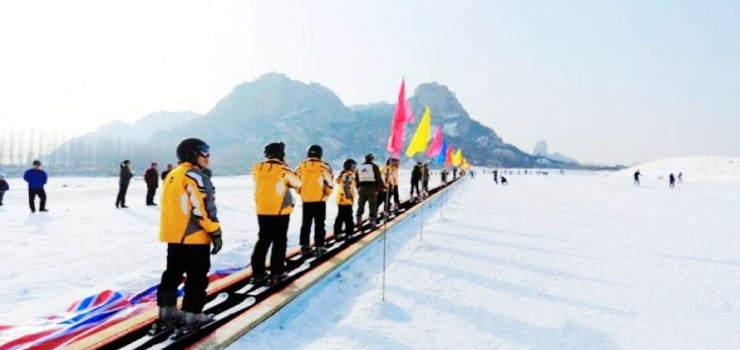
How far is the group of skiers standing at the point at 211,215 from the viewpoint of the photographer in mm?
4199

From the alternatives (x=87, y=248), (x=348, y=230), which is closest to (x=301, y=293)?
(x=348, y=230)

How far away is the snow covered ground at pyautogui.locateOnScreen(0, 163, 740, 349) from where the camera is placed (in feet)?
15.3

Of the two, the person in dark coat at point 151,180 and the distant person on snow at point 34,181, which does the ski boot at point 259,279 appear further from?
the person in dark coat at point 151,180

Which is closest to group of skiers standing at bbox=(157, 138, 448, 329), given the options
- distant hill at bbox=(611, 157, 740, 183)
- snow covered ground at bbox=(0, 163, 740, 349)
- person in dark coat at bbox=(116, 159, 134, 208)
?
snow covered ground at bbox=(0, 163, 740, 349)

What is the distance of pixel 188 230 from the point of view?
4.22 metres

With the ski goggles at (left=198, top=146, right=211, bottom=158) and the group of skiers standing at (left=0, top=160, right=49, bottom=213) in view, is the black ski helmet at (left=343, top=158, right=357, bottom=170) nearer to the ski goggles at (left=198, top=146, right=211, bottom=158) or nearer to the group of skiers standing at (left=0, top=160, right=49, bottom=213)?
the ski goggles at (left=198, top=146, right=211, bottom=158)

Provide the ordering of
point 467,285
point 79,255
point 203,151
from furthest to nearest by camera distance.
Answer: point 79,255, point 467,285, point 203,151

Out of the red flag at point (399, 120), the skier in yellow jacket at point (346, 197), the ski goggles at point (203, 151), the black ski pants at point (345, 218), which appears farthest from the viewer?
the black ski pants at point (345, 218)

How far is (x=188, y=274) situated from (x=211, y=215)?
662mm

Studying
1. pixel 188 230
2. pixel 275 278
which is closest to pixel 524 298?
pixel 275 278

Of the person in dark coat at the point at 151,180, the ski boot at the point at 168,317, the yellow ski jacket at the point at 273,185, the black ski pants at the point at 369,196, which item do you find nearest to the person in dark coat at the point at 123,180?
the person in dark coat at the point at 151,180

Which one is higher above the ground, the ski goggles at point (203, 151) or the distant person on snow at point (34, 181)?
the ski goggles at point (203, 151)

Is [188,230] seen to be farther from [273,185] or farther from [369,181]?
[369,181]

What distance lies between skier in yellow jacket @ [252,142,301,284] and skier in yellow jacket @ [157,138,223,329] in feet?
4.84
